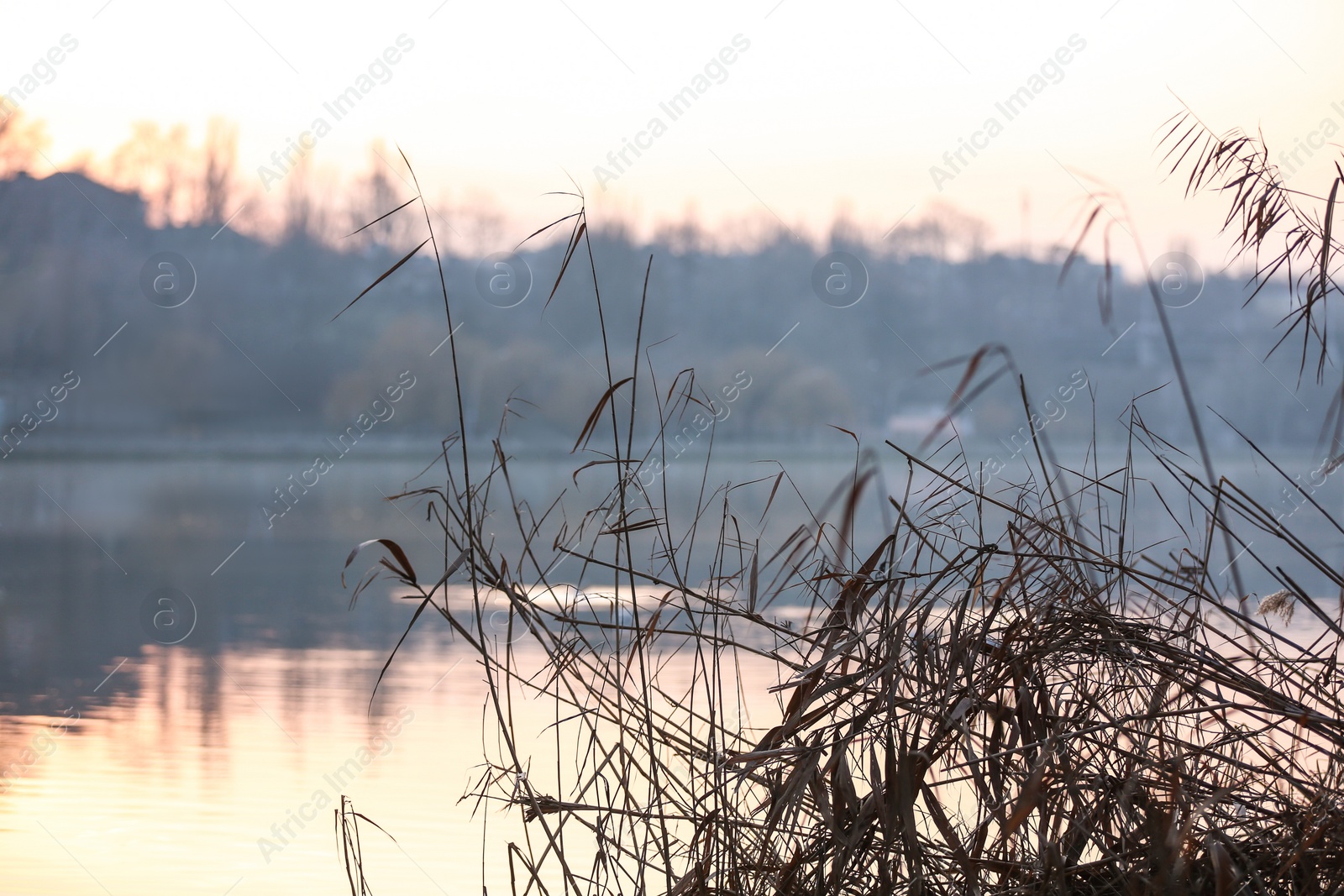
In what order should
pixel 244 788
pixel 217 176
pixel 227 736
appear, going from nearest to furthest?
1. pixel 244 788
2. pixel 227 736
3. pixel 217 176

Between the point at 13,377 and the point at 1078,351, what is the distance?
25964 mm

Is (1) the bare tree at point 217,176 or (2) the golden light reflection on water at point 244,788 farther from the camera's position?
(1) the bare tree at point 217,176

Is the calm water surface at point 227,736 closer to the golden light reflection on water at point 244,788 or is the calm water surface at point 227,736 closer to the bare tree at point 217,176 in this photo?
the golden light reflection on water at point 244,788

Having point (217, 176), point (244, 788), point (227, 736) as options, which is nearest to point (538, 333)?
point (217, 176)

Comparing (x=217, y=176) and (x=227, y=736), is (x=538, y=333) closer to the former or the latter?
(x=217, y=176)

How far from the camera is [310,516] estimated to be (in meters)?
15.4

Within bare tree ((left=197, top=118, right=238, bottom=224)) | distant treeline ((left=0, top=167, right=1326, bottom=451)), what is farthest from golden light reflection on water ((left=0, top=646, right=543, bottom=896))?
bare tree ((left=197, top=118, right=238, bottom=224))

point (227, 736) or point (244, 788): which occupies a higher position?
point (227, 736)

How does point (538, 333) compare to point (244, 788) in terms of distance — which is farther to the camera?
point (538, 333)

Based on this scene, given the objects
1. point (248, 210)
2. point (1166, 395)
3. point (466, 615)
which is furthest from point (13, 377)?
point (1166, 395)

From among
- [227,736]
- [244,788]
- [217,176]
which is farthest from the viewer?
[217,176]

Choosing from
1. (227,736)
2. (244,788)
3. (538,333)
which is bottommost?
(244,788)

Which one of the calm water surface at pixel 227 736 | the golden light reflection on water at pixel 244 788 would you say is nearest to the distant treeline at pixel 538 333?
the calm water surface at pixel 227 736

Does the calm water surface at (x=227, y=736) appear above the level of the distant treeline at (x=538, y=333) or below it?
below
